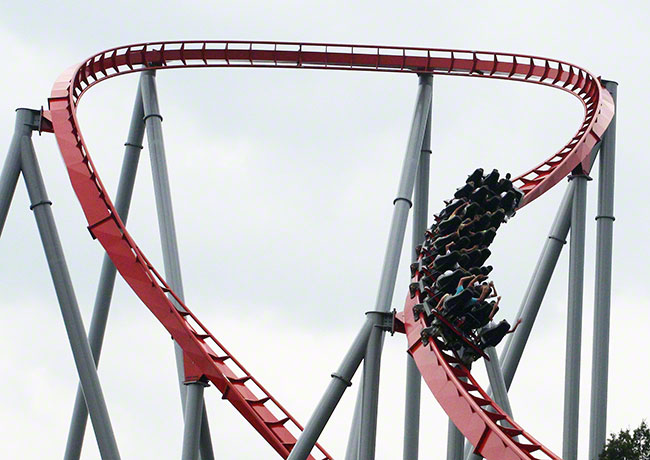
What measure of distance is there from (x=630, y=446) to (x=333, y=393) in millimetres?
2442

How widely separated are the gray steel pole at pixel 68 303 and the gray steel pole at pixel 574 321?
4.07 m

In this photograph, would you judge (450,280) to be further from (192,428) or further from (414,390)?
(192,428)

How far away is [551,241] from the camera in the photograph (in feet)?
45.4

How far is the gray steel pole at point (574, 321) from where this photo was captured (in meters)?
12.6

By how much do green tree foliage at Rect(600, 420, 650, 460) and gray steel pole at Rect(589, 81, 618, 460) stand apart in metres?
0.96

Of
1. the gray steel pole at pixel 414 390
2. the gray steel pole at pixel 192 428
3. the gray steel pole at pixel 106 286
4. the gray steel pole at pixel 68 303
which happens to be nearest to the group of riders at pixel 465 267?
the gray steel pole at pixel 414 390

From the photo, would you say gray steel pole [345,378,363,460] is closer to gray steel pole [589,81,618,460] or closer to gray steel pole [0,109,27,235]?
gray steel pole [589,81,618,460]

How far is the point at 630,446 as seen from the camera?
1111 centimetres

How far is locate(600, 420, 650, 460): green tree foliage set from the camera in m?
11.1

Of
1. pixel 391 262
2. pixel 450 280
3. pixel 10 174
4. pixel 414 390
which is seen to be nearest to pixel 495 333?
pixel 450 280

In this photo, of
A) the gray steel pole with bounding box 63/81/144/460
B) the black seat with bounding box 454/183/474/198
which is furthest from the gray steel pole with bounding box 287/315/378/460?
the gray steel pole with bounding box 63/81/144/460

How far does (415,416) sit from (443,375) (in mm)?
2667

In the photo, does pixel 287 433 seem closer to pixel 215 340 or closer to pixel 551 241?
pixel 215 340

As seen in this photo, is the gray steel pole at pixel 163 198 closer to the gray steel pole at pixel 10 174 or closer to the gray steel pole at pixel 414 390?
the gray steel pole at pixel 10 174
